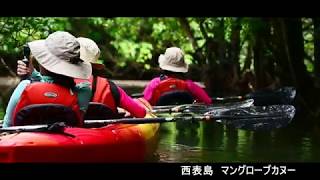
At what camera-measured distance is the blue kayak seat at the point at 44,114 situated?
2.96m

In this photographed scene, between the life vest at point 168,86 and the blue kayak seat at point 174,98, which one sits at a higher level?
the life vest at point 168,86

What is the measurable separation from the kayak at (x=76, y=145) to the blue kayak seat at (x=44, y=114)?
8cm

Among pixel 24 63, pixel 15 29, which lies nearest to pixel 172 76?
pixel 15 29

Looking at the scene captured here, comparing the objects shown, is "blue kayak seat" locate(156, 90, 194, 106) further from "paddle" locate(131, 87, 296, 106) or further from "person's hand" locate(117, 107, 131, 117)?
"person's hand" locate(117, 107, 131, 117)

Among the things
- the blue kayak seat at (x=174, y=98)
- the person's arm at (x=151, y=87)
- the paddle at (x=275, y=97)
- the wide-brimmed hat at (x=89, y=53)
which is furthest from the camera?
the paddle at (x=275, y=97)

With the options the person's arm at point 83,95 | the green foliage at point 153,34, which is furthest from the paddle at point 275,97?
the person's arm at point 83,95

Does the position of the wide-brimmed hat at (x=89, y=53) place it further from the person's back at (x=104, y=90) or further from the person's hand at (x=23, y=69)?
the person's hand at (x=23, y=69)

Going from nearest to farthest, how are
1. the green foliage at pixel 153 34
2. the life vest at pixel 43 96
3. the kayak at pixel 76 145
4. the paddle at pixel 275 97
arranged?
the kayak at pixel 76 145, the life vest at pixel 43 96, the paddle at pixel 275 97, the green foliage at pixel 153 34

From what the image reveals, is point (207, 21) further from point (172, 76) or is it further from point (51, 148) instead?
point (51, 148)

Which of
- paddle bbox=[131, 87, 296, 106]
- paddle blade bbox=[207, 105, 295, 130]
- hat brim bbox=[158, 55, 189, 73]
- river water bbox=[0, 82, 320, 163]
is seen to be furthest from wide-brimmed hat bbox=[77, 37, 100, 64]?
paddle bbox=[131, 87, 296, 106]

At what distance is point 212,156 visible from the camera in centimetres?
470

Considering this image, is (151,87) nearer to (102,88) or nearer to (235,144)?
(235,144)

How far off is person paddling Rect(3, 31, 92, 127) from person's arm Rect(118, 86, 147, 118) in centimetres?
48

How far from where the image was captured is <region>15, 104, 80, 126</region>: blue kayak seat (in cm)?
296
